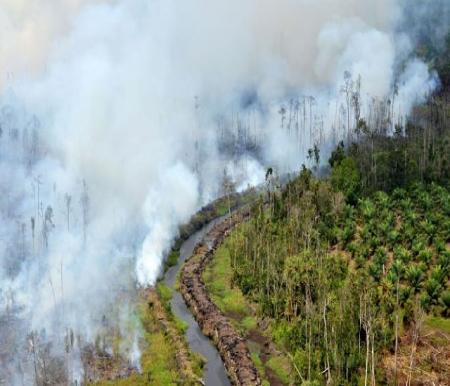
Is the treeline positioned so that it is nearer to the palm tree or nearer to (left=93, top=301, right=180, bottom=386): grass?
the palm tree

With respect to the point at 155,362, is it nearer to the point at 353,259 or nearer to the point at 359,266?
the point at 359,266

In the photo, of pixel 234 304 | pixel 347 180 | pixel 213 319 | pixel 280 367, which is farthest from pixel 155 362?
pixel 347 180

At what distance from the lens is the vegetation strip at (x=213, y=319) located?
46312 millimetres

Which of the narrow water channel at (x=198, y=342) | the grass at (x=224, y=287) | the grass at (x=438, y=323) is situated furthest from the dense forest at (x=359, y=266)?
the narrow water channel at (x=198, y=342)

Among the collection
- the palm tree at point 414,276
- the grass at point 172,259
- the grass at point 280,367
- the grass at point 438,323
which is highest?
the grass at point 172,259

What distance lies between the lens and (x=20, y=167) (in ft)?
337

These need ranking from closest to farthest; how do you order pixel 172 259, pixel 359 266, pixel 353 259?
pixel 359 266 < pixel 353 259 < pixel 172 259

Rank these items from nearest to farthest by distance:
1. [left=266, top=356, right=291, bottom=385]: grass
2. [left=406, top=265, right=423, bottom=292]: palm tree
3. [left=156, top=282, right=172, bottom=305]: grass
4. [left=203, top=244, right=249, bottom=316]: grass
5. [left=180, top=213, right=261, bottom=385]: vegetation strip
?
1. [left=266, top=356, right=291, bottom=385]: grass
2. [left=180, top=213, right=261, bottom=385]: vegetation strip
3. [left=406, top=265, right=423, bottom=292]: palm tree
4. [left=203, top=244, right=249, bottom=316]: grass
5. [left=156, top=282, right=172, bottom=305]: grass

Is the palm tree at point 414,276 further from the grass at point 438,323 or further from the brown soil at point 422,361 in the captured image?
the brown soil at point 422,361

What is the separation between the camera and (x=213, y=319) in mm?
55406

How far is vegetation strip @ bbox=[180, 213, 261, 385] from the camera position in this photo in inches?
1823

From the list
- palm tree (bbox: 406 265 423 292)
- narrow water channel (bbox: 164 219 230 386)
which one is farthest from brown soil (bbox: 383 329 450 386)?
narrow water channel (bbox: 164 219 230 386)

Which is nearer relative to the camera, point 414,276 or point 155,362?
point 155,362

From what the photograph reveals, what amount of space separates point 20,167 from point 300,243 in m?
58.1
